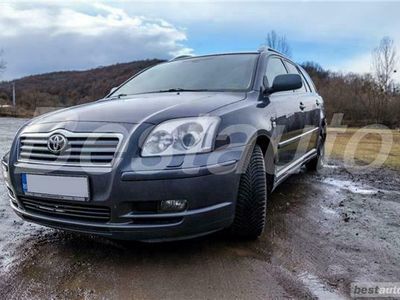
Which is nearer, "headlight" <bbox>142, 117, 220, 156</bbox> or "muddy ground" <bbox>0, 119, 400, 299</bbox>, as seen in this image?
"muddy ground" <bbox>0, 119, 400, 299</bbox>

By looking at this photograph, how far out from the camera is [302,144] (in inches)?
183

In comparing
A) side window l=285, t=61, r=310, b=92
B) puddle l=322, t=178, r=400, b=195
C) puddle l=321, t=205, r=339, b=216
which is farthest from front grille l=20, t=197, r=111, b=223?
puddle l=322, t=178, r=400, b=195

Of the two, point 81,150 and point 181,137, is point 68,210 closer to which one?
point 81,150

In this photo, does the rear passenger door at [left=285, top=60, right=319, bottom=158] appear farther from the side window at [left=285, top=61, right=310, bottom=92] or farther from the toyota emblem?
the toyota emblem

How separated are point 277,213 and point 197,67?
168cm

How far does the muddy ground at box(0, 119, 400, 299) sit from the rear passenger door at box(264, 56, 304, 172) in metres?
0.64

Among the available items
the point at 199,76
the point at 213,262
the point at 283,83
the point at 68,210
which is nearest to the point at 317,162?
the point at 283,83

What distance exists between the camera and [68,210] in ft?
8.31

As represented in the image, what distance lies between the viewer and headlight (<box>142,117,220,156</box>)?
2.41 metres

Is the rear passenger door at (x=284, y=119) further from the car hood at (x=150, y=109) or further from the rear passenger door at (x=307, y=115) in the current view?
the car hood at (x=150, y=109)

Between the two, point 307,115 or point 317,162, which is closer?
point 307,115

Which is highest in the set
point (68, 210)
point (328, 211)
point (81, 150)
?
point (81, 150)

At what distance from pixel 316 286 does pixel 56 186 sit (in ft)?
5.67

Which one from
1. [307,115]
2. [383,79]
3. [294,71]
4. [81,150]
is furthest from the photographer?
[383,79]
